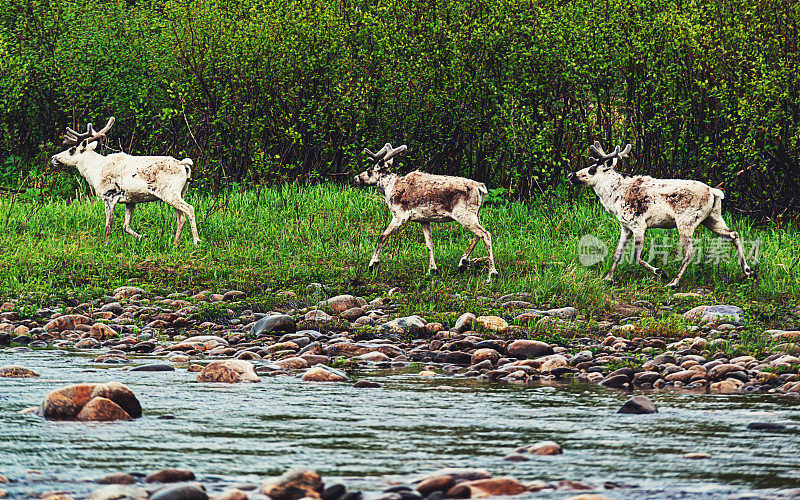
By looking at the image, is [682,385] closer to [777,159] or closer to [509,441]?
[509,441]

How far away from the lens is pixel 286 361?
8.71m

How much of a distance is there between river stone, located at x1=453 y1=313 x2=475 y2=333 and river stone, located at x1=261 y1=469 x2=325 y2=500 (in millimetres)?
5985

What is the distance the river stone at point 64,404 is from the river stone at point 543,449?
9.45ft

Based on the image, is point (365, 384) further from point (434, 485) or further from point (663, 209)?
point (663, 209)

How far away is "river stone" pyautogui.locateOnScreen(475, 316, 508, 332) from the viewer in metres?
10.2

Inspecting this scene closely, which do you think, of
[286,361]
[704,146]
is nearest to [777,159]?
[704,146]

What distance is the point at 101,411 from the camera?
6176 mm

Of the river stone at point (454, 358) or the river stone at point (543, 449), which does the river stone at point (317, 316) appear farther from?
the river stone at point (543, 449)

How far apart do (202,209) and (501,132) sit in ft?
20.9

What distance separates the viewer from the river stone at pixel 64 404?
6180 mm

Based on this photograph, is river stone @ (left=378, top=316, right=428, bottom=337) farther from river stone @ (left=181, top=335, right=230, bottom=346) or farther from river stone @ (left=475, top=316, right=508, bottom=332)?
river stone @ (left=181, top=335, right=230, bottom=346)

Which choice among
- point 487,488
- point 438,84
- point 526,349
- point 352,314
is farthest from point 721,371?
point 438,84

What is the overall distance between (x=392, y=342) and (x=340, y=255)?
4559mm

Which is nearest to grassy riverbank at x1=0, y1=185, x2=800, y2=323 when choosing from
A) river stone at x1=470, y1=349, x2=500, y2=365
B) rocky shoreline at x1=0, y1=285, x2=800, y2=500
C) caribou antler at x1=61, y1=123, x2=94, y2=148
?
rocky shoreline at x1=0, y1=285, x2=800, y2=500
